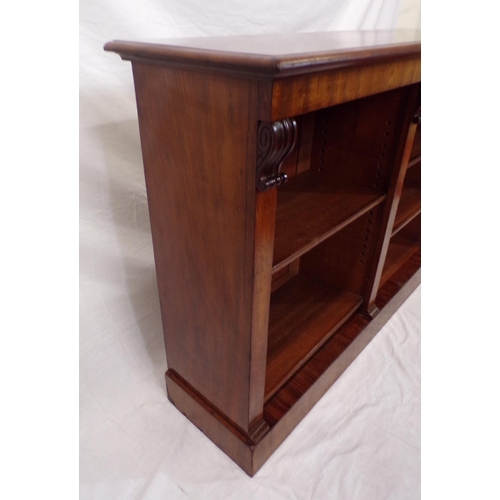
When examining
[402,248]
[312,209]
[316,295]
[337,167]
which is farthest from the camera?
[402,248]

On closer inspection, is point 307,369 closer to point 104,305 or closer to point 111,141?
point 104,305

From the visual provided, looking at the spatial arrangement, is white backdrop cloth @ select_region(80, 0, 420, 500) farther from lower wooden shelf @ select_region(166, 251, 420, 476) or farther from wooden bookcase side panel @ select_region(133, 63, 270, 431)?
wooden bookcase side panel @ select_region(133, 63, 270, 431)

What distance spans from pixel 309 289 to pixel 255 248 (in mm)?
771

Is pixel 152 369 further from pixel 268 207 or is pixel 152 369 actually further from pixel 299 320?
pixel 268 207

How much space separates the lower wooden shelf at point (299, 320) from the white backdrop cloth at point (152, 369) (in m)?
0.15

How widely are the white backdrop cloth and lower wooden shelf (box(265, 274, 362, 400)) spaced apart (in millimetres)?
151

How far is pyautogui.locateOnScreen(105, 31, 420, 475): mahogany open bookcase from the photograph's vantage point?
0.62 m

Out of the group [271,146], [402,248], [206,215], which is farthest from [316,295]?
[271,146]

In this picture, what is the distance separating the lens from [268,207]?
26.6 inches

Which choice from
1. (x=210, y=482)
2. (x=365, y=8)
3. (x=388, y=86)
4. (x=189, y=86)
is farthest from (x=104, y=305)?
(x=365, y=8)

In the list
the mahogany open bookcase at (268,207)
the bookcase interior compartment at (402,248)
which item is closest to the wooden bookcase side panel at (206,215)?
the mahogany open bookcase at (268,207)

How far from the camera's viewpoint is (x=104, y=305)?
4.40 feet

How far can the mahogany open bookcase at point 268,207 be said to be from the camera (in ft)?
2.02

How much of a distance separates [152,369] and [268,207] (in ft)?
2.66
